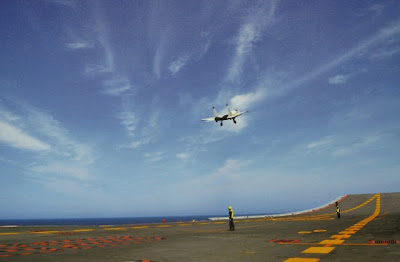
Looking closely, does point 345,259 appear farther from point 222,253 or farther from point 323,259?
point 222,253

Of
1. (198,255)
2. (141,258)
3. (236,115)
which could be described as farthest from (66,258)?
(236,115)

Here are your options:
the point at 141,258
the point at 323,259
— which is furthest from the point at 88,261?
the point at 323,259

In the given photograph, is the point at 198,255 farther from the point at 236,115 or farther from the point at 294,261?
the point at 236,115

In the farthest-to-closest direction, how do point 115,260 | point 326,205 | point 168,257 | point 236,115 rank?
point 326,205 → point 236,115 → point 168,257 → point 115,260

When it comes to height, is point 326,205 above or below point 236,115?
below

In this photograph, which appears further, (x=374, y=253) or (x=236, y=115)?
(x=236, y=115)

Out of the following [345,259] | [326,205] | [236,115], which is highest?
[236,115]

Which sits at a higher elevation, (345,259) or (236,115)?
(236,115)

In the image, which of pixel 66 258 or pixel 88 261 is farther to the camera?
pixel 66 258

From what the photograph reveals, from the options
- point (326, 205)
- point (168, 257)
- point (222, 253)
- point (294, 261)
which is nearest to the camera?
point (294, 261)
